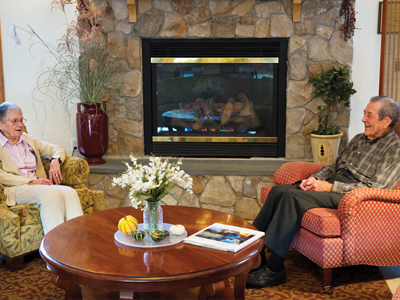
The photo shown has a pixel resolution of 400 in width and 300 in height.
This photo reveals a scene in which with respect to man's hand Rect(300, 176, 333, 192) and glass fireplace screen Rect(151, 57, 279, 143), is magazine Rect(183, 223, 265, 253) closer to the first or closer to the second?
man's hand Rect(300, 176, 333, 192)

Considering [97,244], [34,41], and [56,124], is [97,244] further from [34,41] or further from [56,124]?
[34,41]

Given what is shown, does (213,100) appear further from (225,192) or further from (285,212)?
(285,212)

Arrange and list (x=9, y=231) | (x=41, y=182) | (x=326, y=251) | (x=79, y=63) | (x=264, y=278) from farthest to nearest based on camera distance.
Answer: (x=79, y=63), (x=41, y=182), (x=9, y=231), (x=264, y=278), (x=326, y=251)

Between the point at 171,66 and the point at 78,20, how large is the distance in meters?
0.92

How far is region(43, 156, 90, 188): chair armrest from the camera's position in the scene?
3037mm

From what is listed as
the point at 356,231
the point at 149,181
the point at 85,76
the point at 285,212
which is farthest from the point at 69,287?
the point at 85,76

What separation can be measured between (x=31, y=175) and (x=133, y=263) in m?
1.55

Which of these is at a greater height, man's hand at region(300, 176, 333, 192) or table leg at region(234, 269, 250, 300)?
man's hand at region(300, 176, 333, 192)

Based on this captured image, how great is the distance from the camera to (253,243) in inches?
73.4

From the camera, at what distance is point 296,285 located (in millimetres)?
2439

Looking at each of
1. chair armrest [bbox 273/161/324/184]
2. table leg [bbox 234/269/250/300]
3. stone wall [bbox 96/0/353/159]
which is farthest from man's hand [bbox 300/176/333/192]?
stone wall [bbox 96/0/353/159]

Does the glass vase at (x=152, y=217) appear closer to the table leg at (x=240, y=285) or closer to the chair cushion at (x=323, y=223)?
the table leg at (x=240, y=285)

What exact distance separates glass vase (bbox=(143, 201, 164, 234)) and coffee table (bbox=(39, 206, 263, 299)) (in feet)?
0.46

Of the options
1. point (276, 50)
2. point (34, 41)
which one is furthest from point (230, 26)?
point (34, 41)
